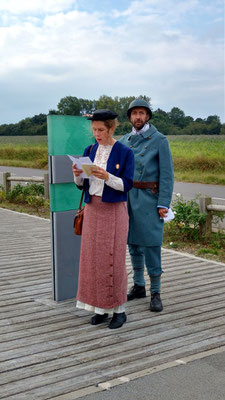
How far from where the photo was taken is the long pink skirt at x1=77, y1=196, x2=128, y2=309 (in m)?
4.46

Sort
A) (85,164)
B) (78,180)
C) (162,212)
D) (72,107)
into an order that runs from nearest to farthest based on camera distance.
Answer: (85,164), (78,180), (162,212), (72,107)

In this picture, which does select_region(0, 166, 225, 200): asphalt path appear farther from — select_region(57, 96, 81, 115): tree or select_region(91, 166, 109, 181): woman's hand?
select_region(91, 166, 109, 181): woman's hand

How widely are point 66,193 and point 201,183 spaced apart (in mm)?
15343

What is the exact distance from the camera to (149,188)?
4.95 metres

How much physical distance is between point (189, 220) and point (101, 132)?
4.12m

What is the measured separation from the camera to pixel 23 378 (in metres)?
3.59

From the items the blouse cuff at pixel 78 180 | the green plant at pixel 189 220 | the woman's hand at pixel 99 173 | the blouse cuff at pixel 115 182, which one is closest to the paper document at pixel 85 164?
the woman's hand at pixel 99 173

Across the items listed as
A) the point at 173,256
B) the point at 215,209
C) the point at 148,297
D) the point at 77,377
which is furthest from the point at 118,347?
the point at 215,209

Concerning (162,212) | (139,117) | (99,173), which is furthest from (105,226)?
(139,117)

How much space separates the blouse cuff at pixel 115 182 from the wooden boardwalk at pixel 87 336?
3.80 ft

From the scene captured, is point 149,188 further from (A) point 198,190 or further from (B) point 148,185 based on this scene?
(A) point 198,190

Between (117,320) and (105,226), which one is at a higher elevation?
(105,226)

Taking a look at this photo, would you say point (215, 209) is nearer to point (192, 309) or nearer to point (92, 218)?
point (192, 309)

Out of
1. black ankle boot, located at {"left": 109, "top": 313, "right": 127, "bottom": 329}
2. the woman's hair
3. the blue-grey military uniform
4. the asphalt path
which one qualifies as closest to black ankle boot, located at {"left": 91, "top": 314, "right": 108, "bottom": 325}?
black ankle boot, located at {"left": 109, "top": 313, "right": 127, "bottom": 329}
